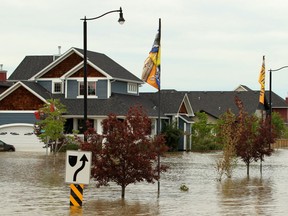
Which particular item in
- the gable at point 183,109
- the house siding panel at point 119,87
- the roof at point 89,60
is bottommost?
the gable at point 183,109

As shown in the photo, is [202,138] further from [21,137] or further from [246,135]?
[246,135]

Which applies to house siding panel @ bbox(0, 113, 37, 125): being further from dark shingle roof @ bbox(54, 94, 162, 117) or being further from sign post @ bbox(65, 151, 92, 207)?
sign post @ bbox(65, 151, 92, 207)

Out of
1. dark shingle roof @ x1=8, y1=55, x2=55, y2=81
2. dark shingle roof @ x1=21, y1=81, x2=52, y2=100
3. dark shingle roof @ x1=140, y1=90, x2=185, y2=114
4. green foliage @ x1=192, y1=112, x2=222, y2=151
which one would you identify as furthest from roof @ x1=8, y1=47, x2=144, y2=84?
green foliage @ x1=192, y1=112, x2=222, y2=151

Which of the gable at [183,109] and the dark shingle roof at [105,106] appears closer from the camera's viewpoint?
the dark shingle roof at [105,106]

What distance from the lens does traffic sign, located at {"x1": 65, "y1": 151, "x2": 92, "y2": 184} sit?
1925 centimetres

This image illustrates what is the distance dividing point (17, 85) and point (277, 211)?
1676 inches

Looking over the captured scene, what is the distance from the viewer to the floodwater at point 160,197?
20016 mm

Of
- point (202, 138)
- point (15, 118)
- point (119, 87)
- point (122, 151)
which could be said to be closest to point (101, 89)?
point (119, 87)

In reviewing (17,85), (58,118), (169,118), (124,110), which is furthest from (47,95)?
(58,118)

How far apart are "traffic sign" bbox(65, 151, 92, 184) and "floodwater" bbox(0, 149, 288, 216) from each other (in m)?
0.87

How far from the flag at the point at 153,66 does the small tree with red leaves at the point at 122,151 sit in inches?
106

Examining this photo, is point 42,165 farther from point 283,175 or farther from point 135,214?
point 135,214

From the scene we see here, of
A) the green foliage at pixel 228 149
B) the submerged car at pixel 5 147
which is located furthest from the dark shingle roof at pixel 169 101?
the green foliage at pixel 228 149

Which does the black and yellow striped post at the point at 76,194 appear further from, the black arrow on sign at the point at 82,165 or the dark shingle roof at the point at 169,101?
the dark shingle roof at the point at 169,101
